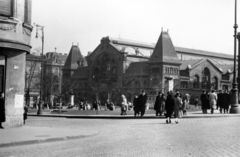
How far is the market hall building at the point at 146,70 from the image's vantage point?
108 meters

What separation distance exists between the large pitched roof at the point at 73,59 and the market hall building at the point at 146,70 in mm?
5124

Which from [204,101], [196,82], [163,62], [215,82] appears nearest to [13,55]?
[204,101]

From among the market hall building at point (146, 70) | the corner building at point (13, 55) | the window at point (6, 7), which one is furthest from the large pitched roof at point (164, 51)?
the window at point (6, 7)

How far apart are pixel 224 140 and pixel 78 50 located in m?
133

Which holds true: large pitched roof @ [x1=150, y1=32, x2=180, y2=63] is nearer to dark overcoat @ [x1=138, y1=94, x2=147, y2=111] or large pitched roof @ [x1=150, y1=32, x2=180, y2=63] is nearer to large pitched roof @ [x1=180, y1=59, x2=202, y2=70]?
large pitched roof @ [x1=180, y1=59, x2=202, y2=70]

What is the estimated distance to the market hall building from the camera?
107938 millimetres

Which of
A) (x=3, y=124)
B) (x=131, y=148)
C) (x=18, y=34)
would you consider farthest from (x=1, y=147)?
(x=18, y=34)

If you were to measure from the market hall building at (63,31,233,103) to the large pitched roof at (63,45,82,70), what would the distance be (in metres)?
5.12

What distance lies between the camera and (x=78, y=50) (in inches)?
5704

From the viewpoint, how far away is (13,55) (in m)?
19.3

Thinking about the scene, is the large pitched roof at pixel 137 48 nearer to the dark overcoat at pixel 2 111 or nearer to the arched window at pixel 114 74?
the arched window at pixel 114 74

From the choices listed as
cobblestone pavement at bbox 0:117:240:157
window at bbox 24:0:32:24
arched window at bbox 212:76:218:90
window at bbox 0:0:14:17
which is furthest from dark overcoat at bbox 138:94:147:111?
arched window at bbox 212:76:218:90

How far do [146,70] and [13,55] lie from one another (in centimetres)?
9462

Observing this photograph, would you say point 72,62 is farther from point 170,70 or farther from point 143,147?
point 143,147
